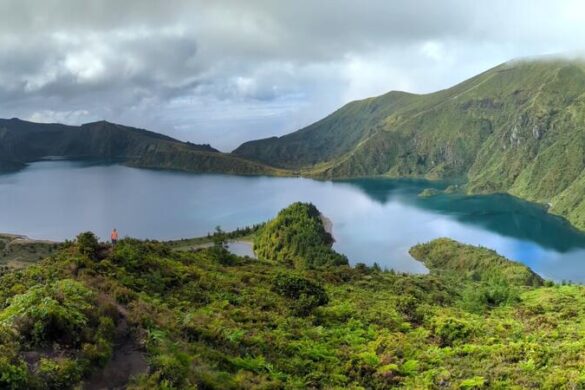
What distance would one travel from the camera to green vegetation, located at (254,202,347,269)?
147 metres

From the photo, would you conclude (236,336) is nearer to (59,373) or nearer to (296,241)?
(59,373)

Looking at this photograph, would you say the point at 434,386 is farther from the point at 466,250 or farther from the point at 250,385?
the point at 466,250

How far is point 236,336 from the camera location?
20578 millimetres

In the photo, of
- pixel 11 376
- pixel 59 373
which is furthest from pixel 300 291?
pixel 11 376

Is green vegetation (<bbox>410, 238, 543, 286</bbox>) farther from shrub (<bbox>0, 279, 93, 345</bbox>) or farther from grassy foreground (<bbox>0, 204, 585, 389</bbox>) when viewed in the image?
shrub (<bbox>0, 279, 93, 345</bbox>)

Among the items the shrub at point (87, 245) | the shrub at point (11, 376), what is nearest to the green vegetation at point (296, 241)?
the shrub at point (87, 245)

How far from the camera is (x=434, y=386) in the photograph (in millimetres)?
18766

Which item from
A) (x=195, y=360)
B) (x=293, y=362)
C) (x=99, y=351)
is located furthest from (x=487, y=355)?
(x=99, y=351)

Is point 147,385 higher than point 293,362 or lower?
higher

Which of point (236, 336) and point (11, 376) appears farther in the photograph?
point (236, 336)

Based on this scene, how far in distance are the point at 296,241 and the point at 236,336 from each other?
140 metres

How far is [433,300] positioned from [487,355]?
27230 mm

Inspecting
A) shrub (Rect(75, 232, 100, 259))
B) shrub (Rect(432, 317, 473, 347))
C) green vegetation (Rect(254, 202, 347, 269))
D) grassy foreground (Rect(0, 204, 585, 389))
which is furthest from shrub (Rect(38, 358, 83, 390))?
green vegetation (Rect(254, 202, 347, 269))

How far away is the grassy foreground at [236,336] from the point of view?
15.5m
